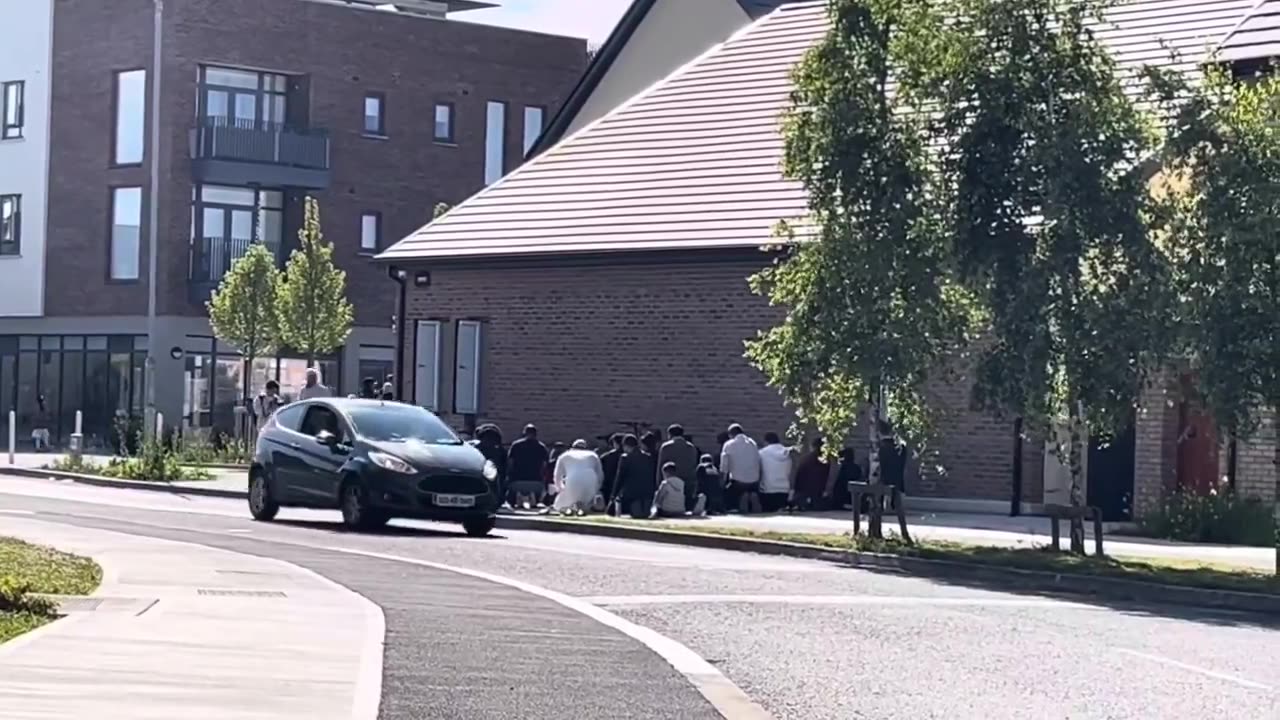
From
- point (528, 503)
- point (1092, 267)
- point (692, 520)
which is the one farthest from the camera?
point (528, 503)

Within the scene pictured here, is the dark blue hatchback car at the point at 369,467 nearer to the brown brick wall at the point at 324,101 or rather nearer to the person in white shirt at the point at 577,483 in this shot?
the person in white shirt at the point at 577,483

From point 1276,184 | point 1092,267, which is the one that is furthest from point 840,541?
point 1276,184

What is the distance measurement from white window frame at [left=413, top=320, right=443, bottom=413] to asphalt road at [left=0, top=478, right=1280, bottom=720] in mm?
15690

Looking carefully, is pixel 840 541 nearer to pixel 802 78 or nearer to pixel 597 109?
pixel 802 78

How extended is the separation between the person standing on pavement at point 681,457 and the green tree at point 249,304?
22121 mm

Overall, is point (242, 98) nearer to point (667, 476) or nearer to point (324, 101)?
point (324, 101)

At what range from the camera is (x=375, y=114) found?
207ft

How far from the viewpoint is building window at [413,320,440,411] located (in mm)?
40531

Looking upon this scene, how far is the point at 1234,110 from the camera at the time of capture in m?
23.3

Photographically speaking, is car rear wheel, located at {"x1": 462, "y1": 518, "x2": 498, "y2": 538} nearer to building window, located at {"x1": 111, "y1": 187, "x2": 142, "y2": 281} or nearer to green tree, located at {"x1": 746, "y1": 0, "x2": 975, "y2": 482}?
Answer: green tree, located at {"x1": 746, "y1": 0, "x2": 975, "y2": 482}

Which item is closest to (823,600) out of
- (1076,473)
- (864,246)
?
(1076,473)

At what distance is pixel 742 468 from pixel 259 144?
30.4 meters

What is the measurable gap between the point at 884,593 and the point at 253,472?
10977 mm

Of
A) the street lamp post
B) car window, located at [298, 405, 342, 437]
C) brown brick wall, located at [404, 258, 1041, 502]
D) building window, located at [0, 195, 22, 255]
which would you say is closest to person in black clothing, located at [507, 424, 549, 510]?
brown brick wall, located at [404, 258, 1041, 502]
